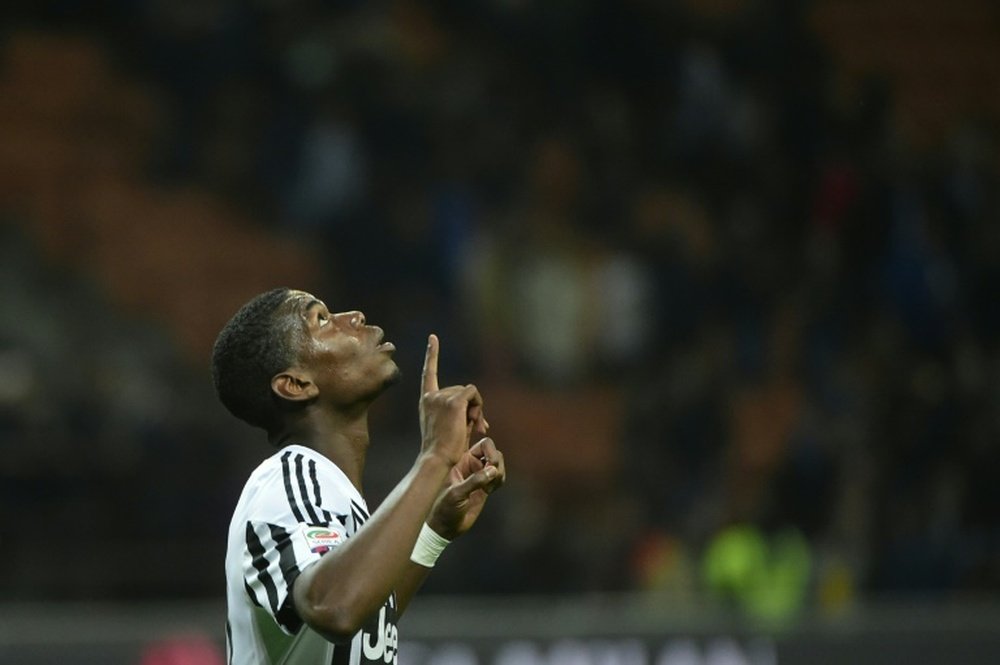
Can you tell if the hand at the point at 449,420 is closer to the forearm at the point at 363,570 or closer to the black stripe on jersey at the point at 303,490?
the forearm at the point at 363,570

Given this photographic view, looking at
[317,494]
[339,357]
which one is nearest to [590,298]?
[339,357]

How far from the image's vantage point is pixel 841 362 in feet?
33.4

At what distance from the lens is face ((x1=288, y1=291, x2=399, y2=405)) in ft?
11.0

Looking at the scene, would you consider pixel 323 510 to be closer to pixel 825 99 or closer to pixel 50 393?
pixel 50 393

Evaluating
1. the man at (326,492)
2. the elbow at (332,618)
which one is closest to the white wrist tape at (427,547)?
the man at (326,492)

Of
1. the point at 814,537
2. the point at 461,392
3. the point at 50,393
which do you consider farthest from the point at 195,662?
the point at 461,392

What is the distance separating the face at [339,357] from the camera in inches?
131

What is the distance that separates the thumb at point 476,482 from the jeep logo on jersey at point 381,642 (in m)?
0.26

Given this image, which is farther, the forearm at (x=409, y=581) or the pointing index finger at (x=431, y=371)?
the forearm at (x=409, y=581)

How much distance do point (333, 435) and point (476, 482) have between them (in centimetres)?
33

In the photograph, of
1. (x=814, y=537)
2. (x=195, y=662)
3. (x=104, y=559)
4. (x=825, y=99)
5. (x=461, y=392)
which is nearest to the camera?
(x=461, y=392)

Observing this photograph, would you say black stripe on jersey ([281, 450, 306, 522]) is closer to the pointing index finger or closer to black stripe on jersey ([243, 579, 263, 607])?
black stripe on jersey ([243, 579, 263, 607])

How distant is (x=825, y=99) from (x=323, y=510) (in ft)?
30.6

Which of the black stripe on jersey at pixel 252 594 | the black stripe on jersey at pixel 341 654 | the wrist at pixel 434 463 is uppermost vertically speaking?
the wrist at pixel 434 463
